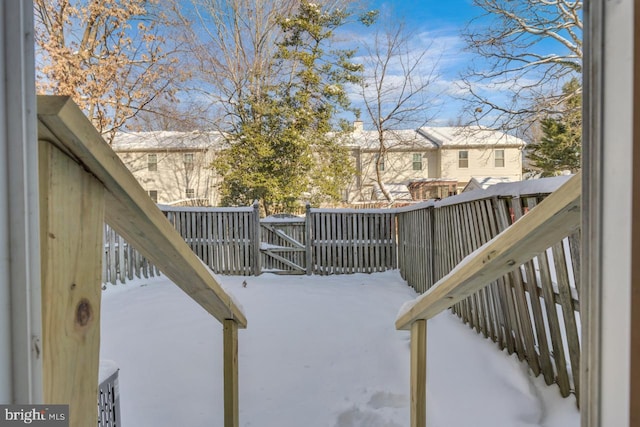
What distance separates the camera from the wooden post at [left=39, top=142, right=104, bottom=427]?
1.87ft

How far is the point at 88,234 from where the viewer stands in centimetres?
67

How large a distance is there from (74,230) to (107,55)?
35.3 feet

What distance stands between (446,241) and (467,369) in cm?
167

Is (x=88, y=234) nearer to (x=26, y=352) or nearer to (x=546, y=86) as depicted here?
(x=26, y=352)

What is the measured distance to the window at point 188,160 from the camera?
1583 centimetres

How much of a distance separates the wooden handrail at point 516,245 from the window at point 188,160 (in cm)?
1597

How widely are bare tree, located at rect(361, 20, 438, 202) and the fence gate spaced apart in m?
7.79

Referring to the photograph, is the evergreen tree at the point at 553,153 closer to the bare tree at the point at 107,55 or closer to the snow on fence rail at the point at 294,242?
the snow on fence rail at the point at 294,242

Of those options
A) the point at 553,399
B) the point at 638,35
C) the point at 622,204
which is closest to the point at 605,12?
the point at 638,35

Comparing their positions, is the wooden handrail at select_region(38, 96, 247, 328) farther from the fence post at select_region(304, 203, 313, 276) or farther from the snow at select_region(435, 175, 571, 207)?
the fence post at select_region(304, 203, 313, 276)

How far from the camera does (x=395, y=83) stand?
1391 cm

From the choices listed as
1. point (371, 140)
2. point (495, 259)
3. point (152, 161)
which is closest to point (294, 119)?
point (371, 140)

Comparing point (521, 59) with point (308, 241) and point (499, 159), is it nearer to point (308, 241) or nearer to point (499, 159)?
point (308, 241)

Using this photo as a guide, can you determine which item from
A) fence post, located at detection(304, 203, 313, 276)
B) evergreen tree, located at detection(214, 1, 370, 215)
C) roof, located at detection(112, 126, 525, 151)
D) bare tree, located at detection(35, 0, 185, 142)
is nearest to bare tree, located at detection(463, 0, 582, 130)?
roof, located at detection(112, 126, 525, 151)
